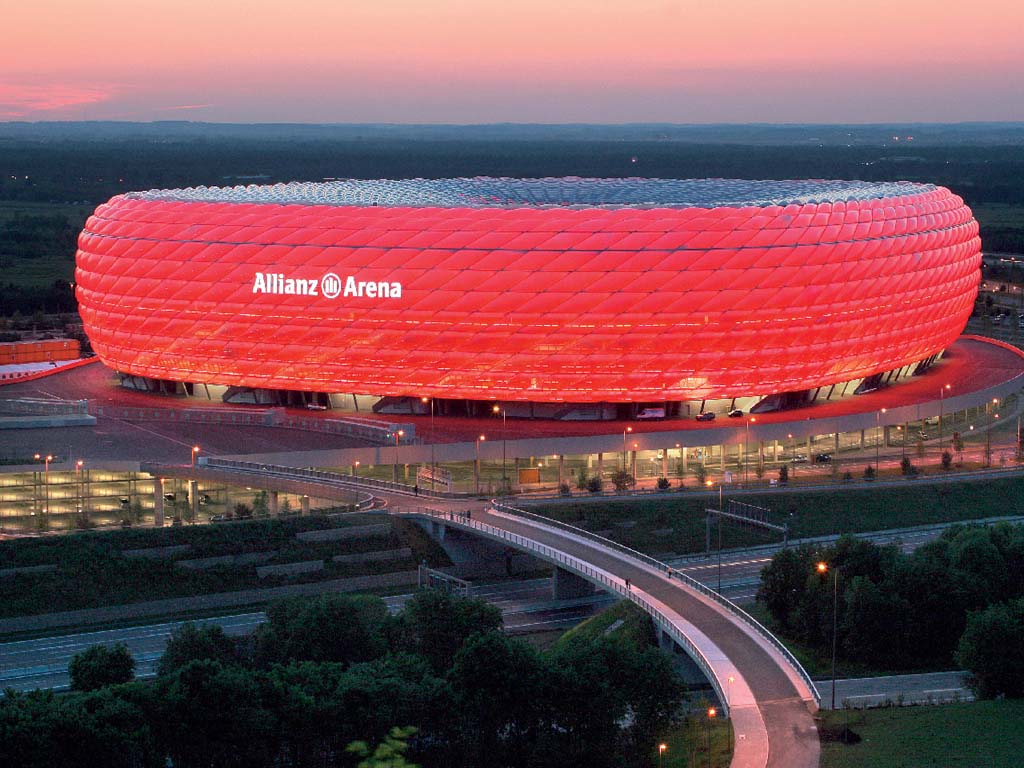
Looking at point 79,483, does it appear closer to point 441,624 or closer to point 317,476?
point 317,476

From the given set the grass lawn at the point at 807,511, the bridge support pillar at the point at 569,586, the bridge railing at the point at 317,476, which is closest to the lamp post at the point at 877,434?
the grass lawn at the point at 807,511

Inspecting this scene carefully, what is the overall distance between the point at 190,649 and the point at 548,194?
52.3 m

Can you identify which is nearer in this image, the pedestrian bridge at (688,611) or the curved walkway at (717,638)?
the curved walkway at (717,638)

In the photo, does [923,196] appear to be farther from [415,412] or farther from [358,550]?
[358,550]

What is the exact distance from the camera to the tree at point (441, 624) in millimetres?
59344

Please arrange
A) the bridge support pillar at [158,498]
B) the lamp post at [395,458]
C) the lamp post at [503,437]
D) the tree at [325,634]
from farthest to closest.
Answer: the lamp post at [503,437] < the lamp post at [395,458] < the bridge support pillar at [158,498] < the tree at [325,634]

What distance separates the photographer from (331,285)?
92.9m

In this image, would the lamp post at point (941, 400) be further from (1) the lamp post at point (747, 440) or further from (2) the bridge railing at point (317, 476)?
(2) the bridge railing at point (317, 476)

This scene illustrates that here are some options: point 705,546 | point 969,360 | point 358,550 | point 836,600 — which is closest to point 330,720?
point 836,600

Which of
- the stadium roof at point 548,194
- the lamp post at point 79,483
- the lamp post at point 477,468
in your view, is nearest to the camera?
the lamp post at point 79,483

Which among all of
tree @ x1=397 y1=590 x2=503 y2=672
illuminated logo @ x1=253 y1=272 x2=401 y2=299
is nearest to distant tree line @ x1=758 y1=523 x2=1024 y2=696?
tree @ x1=397 y1=590 x2=503 y2=672

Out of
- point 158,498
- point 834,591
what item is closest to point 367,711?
point 834,591

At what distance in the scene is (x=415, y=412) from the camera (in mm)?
95438

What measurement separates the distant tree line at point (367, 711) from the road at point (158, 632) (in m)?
6.34
